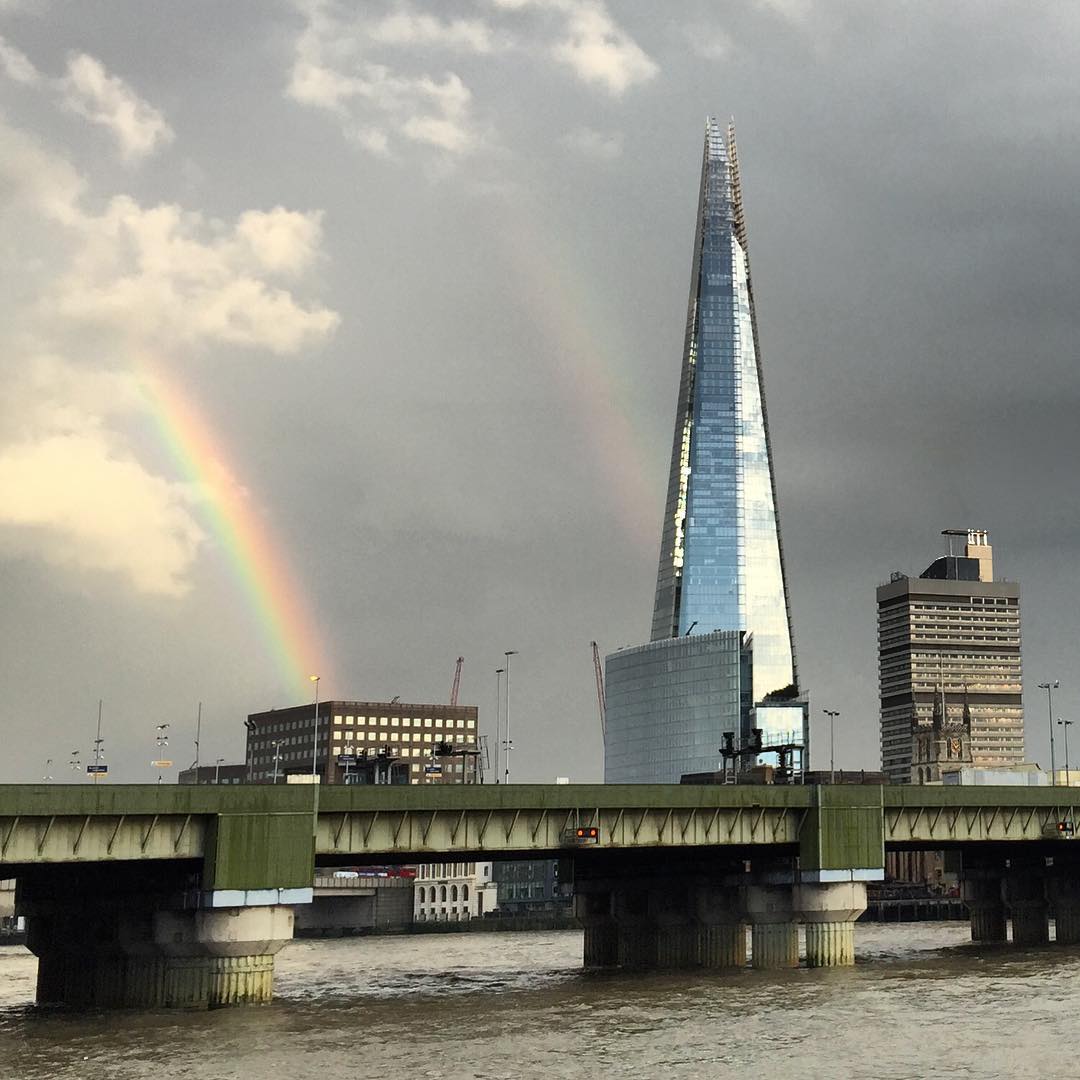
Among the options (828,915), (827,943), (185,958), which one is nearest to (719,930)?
(827,943)

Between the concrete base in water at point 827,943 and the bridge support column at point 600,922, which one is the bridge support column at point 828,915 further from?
the bridge support column at point 600,922

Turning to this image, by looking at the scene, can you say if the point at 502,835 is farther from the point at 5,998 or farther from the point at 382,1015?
the point at 5,998

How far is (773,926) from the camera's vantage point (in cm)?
9762

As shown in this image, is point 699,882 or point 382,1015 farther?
point 699,882

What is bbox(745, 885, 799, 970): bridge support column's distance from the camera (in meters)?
96.9

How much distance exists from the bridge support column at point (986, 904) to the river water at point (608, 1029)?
1087 inches

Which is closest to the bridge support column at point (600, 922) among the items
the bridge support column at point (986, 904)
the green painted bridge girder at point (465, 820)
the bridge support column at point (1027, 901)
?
the green painted bridge girder at point (465, 820)

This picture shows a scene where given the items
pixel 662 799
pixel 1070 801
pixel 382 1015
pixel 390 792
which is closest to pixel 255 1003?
pixel 382 1015

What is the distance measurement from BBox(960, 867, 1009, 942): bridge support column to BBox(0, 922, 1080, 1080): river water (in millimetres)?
27618

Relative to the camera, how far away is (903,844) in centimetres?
10594

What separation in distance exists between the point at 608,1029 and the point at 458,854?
23.8 m

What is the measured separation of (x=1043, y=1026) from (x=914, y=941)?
288 feet

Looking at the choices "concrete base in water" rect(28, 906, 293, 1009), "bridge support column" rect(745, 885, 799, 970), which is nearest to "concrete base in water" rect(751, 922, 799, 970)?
"bridge support column" rect(745, 885, 799, 970)

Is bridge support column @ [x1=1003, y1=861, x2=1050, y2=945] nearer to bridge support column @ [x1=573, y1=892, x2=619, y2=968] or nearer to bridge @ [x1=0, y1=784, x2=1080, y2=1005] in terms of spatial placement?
bridge @ [x1=0, y1=784, x2=1080, y2=1005]
